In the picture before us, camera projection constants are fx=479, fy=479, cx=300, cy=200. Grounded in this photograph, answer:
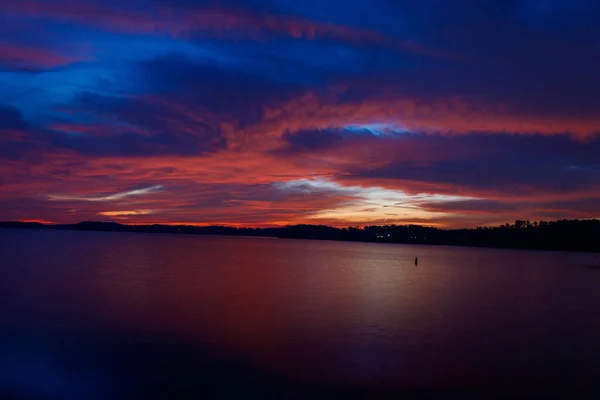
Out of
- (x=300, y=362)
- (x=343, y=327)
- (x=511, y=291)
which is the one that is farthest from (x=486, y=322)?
(x=511, y=291)

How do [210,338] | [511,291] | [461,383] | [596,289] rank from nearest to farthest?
[461,383] → [210,338] → [511,291] → [596,289]

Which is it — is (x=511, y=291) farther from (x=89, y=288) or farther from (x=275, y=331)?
(x=89, y=288)

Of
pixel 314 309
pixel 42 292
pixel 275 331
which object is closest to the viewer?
pixel 275 331

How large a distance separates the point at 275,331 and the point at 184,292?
21168 millimetres

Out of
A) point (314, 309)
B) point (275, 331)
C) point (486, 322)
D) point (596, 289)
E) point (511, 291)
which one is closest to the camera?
point (275, 331)

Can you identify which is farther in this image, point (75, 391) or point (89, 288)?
point (89, 288)

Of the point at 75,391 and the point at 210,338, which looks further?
the point at 210,338

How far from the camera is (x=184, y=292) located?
4997 centimetres

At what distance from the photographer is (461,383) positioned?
21.3 m

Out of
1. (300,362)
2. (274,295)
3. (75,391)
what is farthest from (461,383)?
(274,295)

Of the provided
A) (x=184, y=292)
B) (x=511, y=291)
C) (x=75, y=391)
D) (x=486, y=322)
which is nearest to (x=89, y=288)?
(x=184, y=292)

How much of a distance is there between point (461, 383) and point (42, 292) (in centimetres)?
4164

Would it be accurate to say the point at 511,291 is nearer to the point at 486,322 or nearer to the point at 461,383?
the point at 486,322

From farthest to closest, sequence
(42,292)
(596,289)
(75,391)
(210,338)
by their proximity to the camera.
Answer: (596,289) < (42,292) < (210,338) < (75,391)
